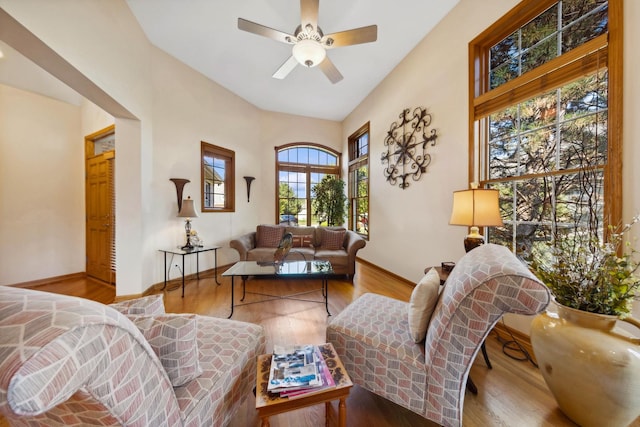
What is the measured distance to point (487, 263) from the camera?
101cm

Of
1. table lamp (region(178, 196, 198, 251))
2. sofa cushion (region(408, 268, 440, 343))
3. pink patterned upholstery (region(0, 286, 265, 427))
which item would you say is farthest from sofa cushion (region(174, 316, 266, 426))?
table lamp (region(178, 196, 198, 251))

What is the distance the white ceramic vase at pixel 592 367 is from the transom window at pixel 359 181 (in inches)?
137

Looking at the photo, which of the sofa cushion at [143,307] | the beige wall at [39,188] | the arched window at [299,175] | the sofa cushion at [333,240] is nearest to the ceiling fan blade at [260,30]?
the sofa cushion at [143,307]

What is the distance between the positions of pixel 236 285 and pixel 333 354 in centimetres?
267

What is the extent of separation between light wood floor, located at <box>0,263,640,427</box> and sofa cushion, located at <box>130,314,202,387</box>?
649 mm

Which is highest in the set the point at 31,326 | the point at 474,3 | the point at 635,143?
the point at 474,3

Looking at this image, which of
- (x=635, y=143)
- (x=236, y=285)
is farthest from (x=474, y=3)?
(x=236, y=285)

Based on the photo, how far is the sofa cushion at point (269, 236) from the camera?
4172 mm

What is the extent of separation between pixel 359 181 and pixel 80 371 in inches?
197

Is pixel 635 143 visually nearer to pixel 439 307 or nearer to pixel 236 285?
pixel 439 307

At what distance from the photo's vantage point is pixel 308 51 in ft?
7.25

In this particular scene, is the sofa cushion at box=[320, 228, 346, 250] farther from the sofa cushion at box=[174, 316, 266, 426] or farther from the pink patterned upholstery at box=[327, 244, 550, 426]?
the sofa cushion at box=[174, 316, 266, 426]

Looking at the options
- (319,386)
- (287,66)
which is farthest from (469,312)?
(287,66)

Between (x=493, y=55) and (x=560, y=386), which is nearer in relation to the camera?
(x=560, y=386)
